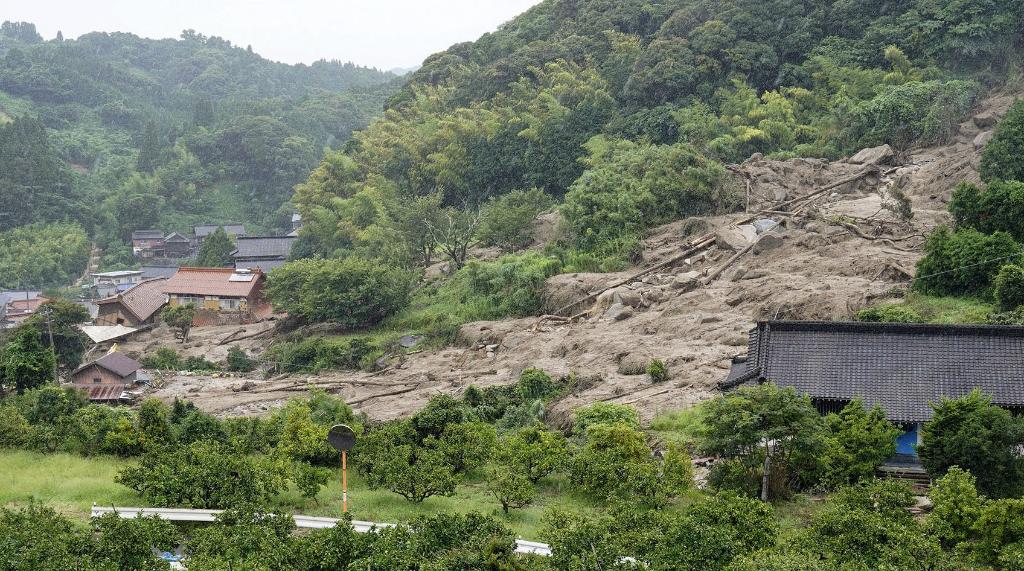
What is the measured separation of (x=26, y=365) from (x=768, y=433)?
1895cm

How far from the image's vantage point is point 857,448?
15.1 metres

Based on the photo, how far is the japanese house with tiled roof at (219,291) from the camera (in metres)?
41.0

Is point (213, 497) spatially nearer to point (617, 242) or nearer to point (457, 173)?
point (617, 242)

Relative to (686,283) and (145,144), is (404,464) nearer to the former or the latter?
(686,283)

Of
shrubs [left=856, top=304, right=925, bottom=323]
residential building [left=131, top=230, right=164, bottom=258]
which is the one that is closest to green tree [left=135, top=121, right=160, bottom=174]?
residential building [left=131, top=230, right=164, bottom=258]

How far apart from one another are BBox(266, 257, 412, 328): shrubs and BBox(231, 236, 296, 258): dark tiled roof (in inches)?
677

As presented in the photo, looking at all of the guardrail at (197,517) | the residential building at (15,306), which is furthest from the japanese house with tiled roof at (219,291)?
the guardrail at (197,517)

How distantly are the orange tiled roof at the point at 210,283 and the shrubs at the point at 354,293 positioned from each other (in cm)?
723

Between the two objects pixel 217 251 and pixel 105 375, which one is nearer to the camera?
pixel 105 375

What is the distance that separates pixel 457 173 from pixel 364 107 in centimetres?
A: 5142

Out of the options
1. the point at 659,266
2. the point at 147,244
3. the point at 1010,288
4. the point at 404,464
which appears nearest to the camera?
the point at 404,464

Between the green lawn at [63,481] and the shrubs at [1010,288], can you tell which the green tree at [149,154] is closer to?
the green lawn at [63,481]

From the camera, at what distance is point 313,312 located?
112 ft

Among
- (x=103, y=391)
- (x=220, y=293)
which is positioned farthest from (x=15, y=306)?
(x=103, y=391)
